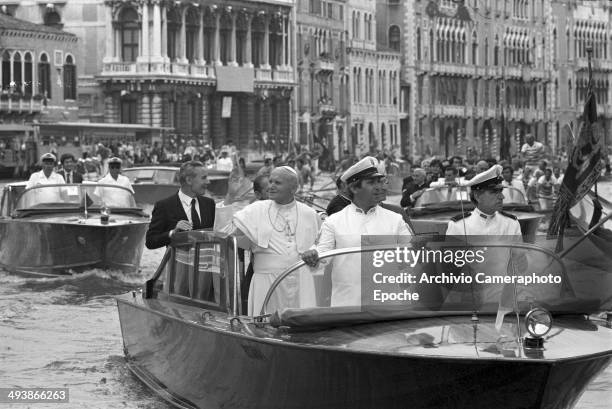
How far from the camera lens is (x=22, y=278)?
22469mm

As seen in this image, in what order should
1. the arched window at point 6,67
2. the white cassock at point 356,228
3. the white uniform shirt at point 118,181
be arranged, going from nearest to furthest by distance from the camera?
the white cassock at point 356,228
the white uniform shirt at point 118,181
the arched window at point 6,67

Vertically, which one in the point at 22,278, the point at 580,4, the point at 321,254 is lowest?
the point at 22,278

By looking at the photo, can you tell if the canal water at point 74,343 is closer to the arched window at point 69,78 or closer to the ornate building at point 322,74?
the arched window at point 69,78

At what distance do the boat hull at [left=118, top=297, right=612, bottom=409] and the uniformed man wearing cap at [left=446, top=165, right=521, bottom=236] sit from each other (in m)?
1.66

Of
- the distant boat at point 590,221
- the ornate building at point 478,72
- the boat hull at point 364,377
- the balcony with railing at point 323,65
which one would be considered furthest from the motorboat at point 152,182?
the ornate building at point 478,72

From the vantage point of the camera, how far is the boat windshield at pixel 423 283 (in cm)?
931

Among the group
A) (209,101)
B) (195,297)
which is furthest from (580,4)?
(195,297)

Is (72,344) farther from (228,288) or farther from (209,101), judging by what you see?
(209,101)

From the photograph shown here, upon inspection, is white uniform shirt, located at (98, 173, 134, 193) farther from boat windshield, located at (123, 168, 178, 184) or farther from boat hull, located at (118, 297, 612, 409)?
boat windshield, located at (123, 168, 178, 184)

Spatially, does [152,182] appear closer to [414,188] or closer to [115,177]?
[115,177]

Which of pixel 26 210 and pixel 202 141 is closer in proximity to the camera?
pixel 26 210

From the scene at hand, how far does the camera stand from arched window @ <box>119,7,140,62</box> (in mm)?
76688

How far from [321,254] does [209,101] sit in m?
72.4

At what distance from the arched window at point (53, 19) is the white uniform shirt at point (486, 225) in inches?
2652
